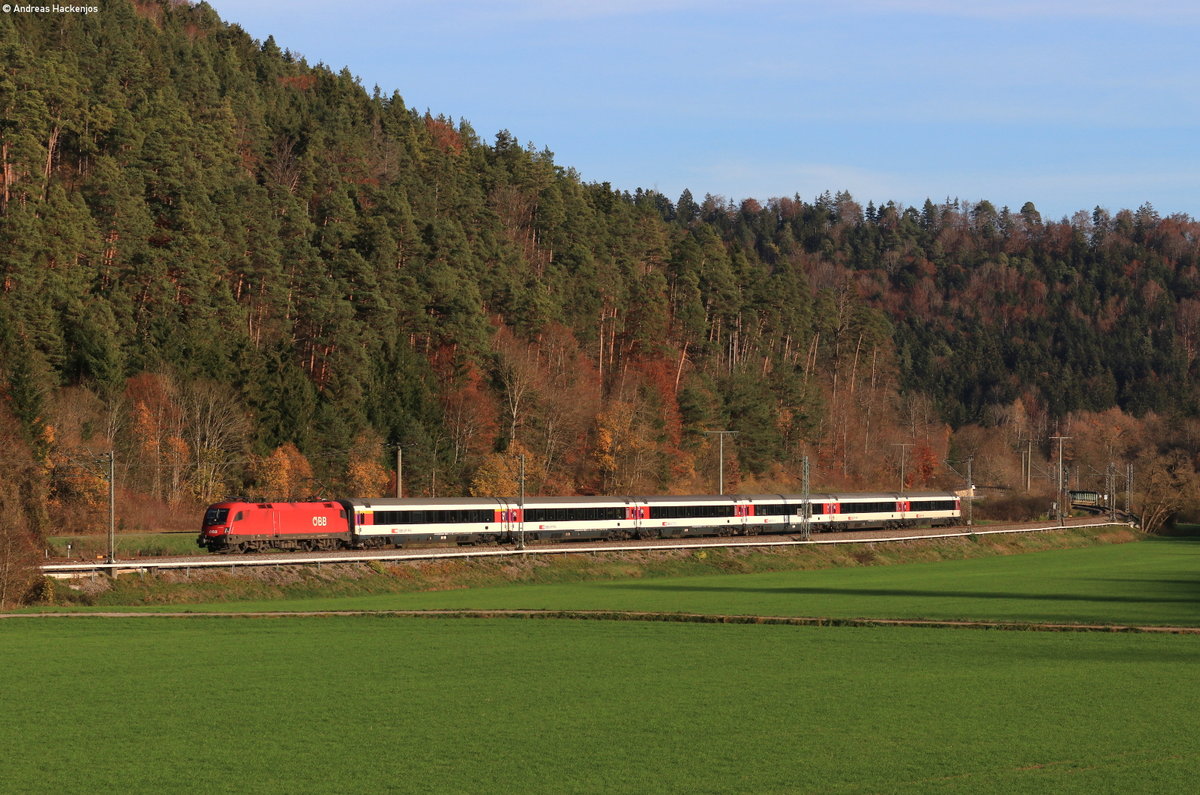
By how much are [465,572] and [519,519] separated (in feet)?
32.5

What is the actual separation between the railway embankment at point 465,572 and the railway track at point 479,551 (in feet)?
0.92

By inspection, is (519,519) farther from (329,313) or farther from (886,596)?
(329,313)

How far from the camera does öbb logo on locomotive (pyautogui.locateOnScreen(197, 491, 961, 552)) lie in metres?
59.7

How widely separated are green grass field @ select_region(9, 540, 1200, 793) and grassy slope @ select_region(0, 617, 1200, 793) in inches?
2.9

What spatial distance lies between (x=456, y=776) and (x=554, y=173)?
427 feet

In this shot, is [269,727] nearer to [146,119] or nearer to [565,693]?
[565,693]

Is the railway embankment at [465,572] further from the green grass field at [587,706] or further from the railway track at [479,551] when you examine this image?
the green grass field at [587,706]

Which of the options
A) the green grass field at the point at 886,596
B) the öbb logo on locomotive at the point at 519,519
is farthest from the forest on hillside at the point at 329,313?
the green grass field at the point at 886,596

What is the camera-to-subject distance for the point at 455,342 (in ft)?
325

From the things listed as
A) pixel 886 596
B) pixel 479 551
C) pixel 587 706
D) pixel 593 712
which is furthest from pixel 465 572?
pixel 593 712

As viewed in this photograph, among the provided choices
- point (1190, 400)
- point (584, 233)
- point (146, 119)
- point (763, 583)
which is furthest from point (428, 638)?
point (1190, 400)

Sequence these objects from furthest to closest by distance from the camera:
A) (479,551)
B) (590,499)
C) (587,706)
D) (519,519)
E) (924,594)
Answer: (590,499)
(519,519)
(479,551)
(924,594)
(587,706)

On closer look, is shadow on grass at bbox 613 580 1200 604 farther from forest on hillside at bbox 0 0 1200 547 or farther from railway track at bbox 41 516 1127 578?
forest on hillside at bbox 0 0 1200 547

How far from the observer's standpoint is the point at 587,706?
2411 centimetres
